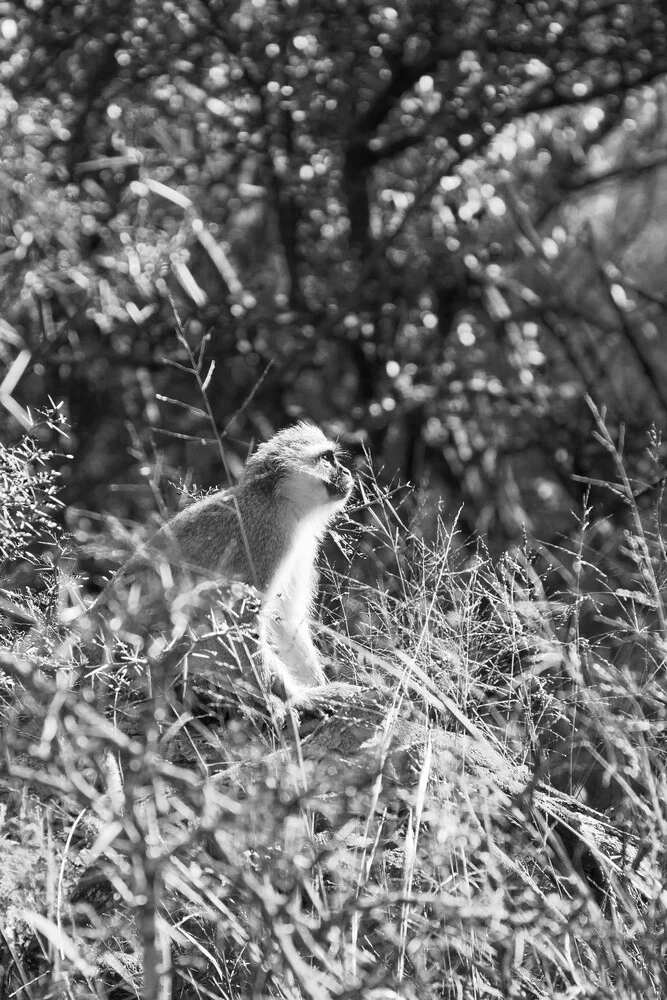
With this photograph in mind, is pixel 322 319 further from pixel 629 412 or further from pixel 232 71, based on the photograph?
pixel 629 412

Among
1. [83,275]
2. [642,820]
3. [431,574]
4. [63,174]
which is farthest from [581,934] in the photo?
[63,174]

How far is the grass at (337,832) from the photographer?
2.24m

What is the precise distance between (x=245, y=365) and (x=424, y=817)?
4.51 m

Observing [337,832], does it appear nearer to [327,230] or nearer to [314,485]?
[314,485]

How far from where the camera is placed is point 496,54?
6.13 m

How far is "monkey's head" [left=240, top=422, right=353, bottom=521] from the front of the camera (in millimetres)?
4266

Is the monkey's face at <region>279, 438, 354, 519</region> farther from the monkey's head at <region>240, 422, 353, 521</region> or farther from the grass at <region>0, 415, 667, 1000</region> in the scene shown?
the grass at <region>0, 415, 667, 1000</region>

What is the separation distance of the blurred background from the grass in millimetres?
2677

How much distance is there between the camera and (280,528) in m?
4.21

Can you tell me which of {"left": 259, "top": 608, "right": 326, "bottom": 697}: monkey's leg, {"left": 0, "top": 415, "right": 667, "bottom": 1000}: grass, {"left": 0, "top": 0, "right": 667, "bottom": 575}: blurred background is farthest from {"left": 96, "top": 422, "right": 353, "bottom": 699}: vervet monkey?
{"left": 0, "top": 0, "right": 667, "bottom": 575}: blurred background

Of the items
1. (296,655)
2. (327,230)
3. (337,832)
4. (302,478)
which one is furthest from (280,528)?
(327,230)

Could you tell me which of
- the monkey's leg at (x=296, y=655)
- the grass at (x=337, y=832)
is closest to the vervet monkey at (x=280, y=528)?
the monkey's leg at (x=296, y=655)

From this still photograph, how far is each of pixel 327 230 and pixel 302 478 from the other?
120 inches

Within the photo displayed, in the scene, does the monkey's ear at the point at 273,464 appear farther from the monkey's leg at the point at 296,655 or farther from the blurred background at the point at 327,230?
the blurred background at the point at 327,230
